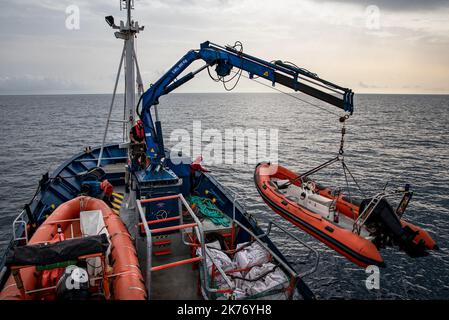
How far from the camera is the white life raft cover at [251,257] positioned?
283 inches

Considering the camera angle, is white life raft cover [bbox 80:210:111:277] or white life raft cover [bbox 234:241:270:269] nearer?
white life raft cover [bbox 234:241:270:269]

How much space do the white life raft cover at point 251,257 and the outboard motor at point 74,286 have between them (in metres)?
3.45

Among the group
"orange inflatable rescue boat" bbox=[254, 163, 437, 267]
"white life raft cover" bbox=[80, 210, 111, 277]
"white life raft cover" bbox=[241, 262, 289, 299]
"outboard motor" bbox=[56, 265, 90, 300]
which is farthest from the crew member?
"outboard motor" bbox=[56, 265, 90, 300]

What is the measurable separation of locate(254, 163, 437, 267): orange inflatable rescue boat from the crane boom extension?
3101 mm

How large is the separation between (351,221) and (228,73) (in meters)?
6.43

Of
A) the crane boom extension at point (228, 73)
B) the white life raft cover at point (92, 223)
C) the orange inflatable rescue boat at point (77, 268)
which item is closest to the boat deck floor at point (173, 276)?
the orange inflatable rescue boat at point (77, 268)

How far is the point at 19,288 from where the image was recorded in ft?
16.2

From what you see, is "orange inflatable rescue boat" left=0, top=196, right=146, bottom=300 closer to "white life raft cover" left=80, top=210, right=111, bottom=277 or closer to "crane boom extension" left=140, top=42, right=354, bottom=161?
"white life raft cover" left=80, top=210, right=111, bottom=277

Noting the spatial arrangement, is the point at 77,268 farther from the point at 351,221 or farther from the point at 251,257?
the point at 351,221

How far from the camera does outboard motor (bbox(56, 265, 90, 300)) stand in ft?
16.1

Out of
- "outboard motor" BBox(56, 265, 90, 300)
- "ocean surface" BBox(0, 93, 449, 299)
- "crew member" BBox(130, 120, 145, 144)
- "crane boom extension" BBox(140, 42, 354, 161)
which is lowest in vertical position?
"ocean surface" BBox(0, 93, 449, 299)

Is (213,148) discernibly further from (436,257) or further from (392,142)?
(436,257)

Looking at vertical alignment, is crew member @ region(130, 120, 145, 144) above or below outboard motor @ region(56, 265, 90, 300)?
above

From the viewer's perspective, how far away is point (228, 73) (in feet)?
33.5
